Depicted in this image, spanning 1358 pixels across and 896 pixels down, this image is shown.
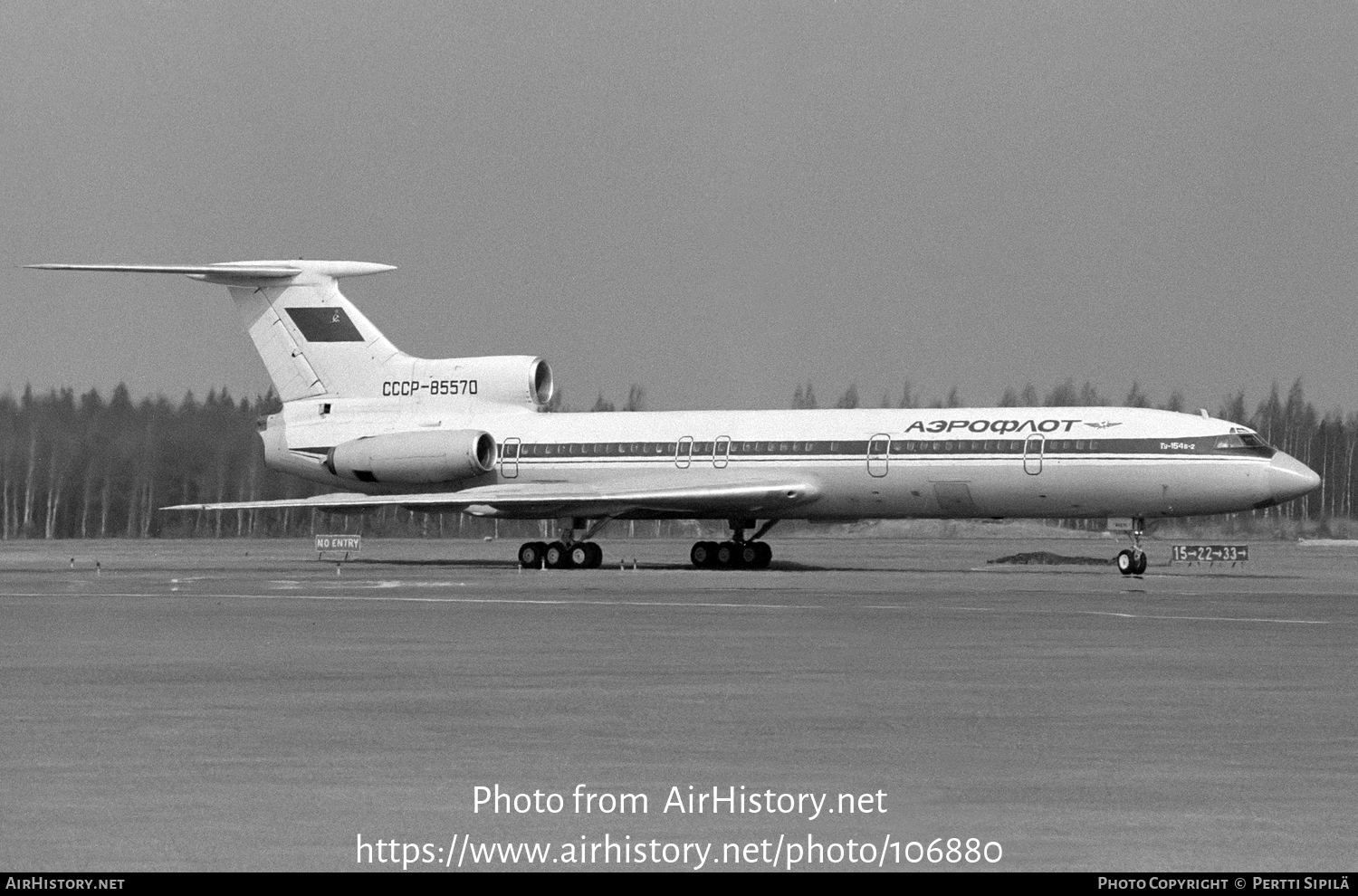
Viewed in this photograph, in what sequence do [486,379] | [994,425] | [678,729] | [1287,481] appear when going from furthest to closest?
[486,379], [994,425], [1287,481], [678,729]

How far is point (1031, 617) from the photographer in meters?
26.3

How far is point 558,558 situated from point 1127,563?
45.0ft

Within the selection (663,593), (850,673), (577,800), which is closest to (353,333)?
(663,593)

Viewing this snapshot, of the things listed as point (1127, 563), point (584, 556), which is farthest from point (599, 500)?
point (1127, 563)

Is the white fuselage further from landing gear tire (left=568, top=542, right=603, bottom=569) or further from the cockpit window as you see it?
landing gear tire (left=568, top=542, right=603, bottom=569)

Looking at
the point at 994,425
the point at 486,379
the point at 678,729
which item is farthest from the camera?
the point at 486,379

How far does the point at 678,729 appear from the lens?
1372 cm

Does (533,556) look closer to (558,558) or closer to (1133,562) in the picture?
(558,558)

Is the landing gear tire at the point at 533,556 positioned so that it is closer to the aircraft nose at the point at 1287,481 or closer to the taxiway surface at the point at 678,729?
the aircraft nose at the point at 1287,481

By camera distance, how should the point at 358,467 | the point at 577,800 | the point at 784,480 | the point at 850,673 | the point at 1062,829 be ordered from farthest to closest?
the point at 358,467, the point at 784,480, the point at 850,673, the point at 577,800, the point at 1062,829

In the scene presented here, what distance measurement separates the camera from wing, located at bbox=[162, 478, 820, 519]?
152 ft

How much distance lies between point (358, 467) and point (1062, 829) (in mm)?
41730

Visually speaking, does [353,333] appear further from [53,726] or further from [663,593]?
[53,726]

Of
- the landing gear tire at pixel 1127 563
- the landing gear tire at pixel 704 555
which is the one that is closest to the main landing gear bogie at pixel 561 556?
the landing gear tire at pixel 704 555
